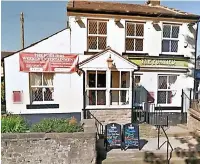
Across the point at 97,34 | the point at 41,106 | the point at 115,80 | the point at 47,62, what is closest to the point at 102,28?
the point at 97,34

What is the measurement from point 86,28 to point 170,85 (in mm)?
5915

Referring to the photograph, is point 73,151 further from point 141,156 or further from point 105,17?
point 105,17

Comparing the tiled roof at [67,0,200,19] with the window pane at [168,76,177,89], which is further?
the window pane at [168,76,177,89]

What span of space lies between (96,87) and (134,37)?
3.54m

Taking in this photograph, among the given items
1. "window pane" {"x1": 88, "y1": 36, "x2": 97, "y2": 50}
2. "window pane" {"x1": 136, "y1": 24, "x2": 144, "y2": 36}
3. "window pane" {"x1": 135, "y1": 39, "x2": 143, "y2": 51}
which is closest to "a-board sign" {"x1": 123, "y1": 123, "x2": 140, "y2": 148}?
"window pane" {"x1": 88, "y1": 36, "x2": 97, "y2": 50}

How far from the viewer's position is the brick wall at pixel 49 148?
224 inches

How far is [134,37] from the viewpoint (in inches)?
462

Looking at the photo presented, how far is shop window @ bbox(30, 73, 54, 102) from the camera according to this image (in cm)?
1131

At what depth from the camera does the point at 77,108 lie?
1145 centimetres

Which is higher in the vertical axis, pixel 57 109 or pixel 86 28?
pixel 86 28

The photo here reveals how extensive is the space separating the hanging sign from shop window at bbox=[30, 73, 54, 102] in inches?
15.5

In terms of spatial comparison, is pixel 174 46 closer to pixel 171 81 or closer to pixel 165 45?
pixel 165 45

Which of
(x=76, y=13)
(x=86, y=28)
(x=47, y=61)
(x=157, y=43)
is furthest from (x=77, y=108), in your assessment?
(x=157, y=43)

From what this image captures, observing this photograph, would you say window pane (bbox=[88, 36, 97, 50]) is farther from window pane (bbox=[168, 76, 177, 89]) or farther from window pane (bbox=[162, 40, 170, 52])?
window pane (bbox=[168, 76, 177, 89])
